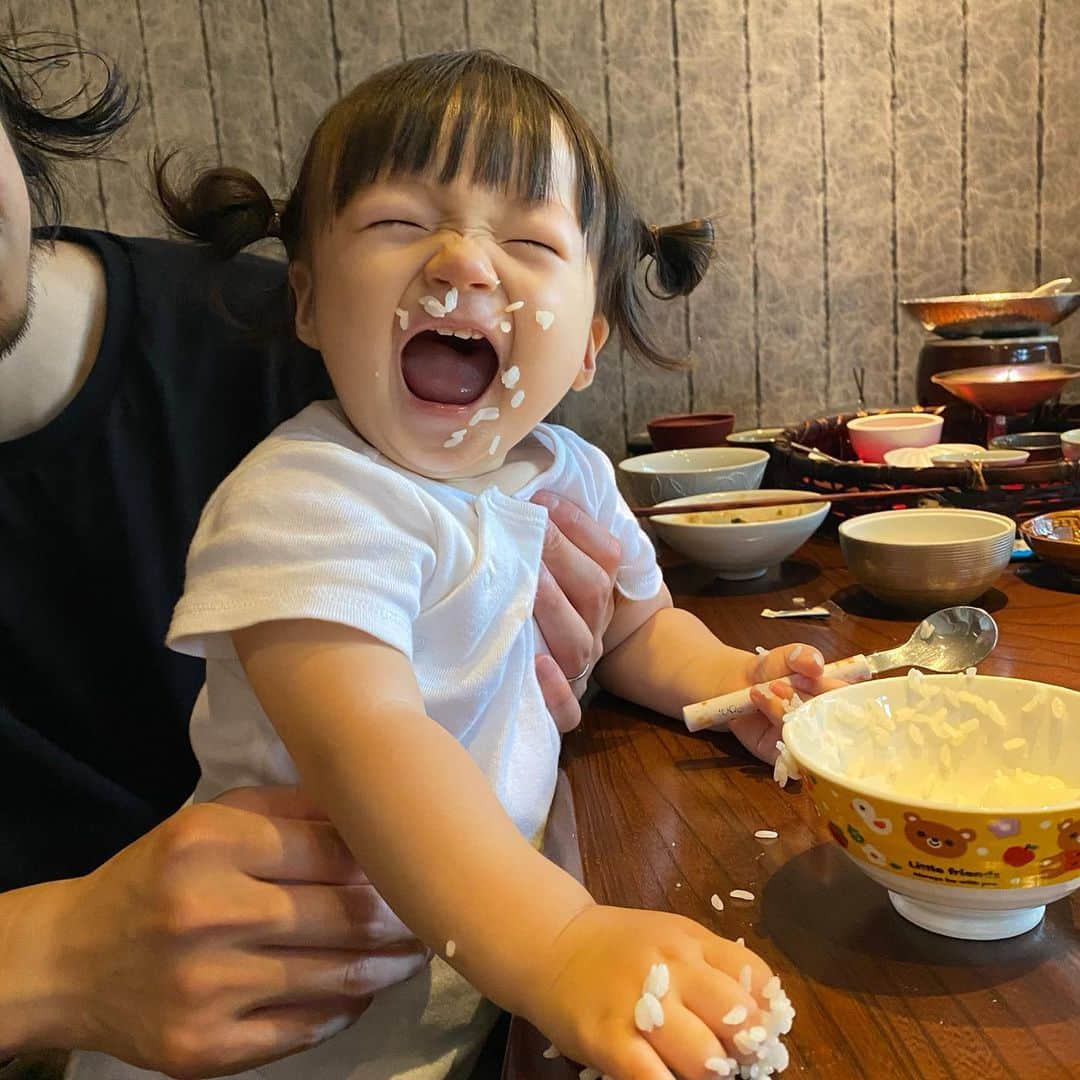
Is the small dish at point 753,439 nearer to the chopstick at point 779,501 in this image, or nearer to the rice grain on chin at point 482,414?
the chopstick at point 779,501

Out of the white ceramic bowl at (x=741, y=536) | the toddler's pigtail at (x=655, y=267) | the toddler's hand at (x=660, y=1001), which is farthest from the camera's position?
the white ceramic bowl at (x=741, y=536)

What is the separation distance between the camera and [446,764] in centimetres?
60

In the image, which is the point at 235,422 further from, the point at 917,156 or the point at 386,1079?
the point at 917,156

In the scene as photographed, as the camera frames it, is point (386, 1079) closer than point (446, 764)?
No

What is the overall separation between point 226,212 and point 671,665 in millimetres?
616

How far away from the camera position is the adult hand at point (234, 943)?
643 millimetres

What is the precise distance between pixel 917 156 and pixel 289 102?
1447 millimetres

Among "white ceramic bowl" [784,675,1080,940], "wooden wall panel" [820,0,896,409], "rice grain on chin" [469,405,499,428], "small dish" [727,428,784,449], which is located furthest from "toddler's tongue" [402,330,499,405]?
"wooden wall panel" [820,0,896,409]

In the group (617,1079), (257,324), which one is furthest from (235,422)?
(617,1079)

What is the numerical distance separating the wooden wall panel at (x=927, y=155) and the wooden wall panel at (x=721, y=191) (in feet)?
1.19

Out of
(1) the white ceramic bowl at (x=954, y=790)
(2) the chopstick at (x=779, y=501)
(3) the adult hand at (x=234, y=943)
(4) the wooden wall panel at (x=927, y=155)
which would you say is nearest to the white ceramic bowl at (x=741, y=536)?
(2) the chopstick at (x=779, y=501)

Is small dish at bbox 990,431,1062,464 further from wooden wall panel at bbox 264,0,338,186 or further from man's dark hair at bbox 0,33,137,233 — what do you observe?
wooden wall panel at bbox 264,0,338,186

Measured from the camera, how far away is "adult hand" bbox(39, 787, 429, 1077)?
0.64 metres

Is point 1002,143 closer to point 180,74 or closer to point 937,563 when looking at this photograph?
point 937,563
